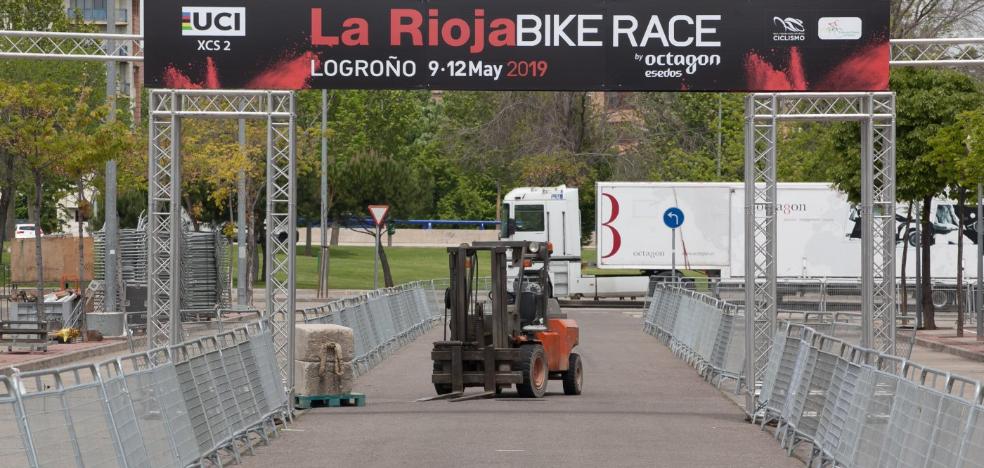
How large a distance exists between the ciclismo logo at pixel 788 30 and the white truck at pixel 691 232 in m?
28.8

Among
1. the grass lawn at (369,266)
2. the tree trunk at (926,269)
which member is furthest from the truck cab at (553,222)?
the tree trunk at (926,269)

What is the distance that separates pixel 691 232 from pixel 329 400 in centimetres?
3235

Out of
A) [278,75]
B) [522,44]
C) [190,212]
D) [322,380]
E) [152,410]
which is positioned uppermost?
[522,44]

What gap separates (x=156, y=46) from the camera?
19172 mm

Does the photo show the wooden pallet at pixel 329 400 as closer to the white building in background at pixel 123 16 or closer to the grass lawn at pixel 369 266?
the grass lawn at pixel 369 266

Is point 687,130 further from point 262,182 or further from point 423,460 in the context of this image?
→ point 423,460

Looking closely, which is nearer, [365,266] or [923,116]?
[923,116]

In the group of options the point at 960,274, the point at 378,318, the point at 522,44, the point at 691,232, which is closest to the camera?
the point at 522,44

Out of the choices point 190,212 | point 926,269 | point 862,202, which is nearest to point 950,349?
point 926,269

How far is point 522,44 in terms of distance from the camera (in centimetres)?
1908

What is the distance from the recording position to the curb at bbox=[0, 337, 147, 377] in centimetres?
2398

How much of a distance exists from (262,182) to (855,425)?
A: 1644 inches

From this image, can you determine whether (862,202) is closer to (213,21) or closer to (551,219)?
(213,21)

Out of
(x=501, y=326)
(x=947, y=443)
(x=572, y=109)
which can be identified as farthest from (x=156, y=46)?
(x=572, y=109)
